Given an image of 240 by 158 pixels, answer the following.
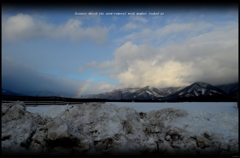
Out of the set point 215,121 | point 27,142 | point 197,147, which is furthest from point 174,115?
point 27,142

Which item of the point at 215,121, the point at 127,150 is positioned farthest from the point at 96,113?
the point at 215,121

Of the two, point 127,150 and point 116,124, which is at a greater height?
point 116,124

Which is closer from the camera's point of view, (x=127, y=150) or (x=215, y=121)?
(x=127, y=150)

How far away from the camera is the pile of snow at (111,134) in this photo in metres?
6.37

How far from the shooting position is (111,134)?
24.4 ft

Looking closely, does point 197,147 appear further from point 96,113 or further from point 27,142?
point 27,142

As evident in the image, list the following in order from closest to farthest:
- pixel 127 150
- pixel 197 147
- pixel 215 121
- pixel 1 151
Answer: pixel 1 151
pixel 127 150
pixel 197 147
pixel 215 121

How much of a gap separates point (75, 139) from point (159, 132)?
3.93 metres

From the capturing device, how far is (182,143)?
7.75m

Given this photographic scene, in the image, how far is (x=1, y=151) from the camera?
219 inches

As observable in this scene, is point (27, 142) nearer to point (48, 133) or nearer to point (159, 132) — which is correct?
point (48, 133)

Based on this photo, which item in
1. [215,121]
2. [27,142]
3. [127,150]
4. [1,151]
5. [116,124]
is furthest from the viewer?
[215,121]

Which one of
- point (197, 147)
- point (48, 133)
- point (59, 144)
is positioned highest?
point (48, 133)

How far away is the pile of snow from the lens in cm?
637
